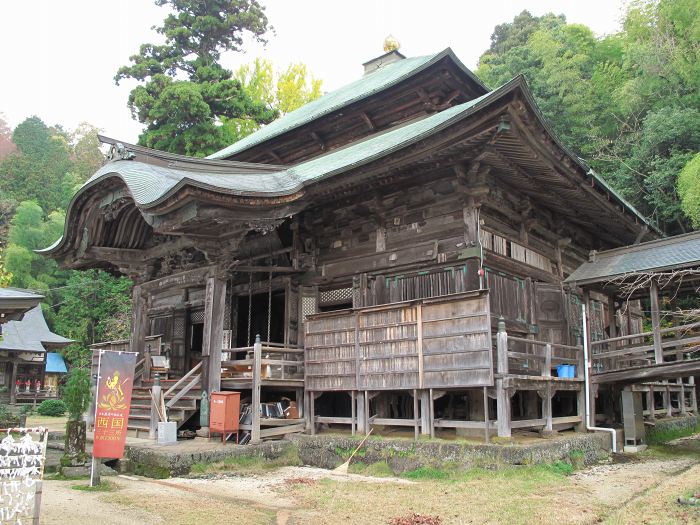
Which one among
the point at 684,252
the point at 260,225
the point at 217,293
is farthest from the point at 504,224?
the point at 217,293

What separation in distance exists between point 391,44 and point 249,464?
16.2 m

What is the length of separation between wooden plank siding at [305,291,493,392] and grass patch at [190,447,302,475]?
59.7 inches

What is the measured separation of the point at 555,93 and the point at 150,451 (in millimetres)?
30051

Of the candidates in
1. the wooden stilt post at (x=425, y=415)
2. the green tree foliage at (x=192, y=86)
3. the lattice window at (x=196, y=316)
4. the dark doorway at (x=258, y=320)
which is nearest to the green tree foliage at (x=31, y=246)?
the green tree foliage at (x=192, y=86)

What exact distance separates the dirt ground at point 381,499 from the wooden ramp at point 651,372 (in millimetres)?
1904

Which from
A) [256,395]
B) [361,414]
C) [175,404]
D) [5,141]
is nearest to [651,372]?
[361,414]

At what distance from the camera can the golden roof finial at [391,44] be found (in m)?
21.4

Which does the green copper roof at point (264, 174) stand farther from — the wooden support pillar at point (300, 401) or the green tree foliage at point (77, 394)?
the wooden support pillar at point (300, 401)

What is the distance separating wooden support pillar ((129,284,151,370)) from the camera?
15.3 m

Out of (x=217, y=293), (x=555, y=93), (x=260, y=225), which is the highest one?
(x=555, y=93)

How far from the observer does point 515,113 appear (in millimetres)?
10031

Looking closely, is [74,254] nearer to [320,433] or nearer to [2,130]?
[320,433]

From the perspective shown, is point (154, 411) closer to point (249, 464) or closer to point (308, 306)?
point (249, 464)

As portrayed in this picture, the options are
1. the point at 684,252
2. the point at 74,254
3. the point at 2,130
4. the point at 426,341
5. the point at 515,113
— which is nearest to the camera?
the point at 515,113
